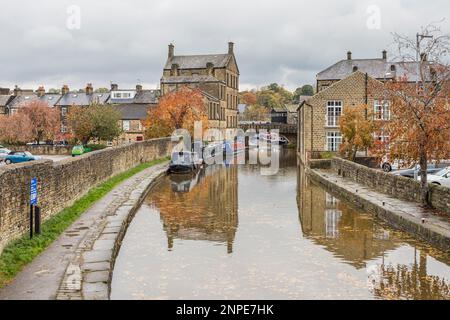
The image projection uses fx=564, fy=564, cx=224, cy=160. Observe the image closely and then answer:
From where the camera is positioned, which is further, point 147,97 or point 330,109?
point 147,97

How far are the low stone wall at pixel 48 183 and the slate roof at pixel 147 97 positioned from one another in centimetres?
4493

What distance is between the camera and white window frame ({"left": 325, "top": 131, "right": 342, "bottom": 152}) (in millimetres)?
46812

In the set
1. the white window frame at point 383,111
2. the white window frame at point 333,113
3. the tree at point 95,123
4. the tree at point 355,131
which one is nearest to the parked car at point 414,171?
the white window frame at point 383,111

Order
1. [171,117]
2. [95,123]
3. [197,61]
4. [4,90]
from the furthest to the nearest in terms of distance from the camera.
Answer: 1. [4,90]
2. [197,61]
3. [95,123]
4. [171,117]

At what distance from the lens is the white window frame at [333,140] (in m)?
46.8

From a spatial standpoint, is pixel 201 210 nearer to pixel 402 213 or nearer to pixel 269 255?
pixel 402 213

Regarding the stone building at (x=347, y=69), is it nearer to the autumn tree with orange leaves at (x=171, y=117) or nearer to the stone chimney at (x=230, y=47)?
the stone chimney at (x=230, y=47)

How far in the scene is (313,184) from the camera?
106 ft

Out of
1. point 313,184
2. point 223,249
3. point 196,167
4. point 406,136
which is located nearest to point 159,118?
point 196,167

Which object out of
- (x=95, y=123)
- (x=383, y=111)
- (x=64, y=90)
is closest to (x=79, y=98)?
(x=64, y=90)

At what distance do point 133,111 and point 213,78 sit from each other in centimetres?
1236

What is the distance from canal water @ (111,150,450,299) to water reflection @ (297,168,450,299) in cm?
2

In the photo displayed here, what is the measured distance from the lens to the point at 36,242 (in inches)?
534

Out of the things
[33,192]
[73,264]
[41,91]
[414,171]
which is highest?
[41,91]
